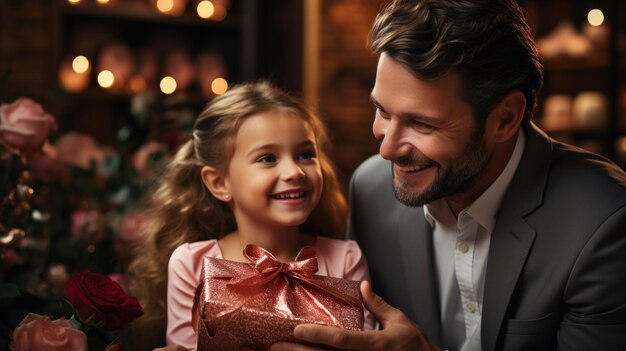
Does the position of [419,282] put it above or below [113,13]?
below

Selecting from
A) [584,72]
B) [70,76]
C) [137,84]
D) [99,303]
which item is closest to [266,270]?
[99,303]

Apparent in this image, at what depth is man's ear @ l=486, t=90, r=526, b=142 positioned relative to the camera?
5.65 ft

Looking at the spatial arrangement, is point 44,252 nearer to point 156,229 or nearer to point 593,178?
point 156,229

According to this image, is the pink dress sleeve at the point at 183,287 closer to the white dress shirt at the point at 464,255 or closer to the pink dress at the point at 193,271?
the pink dress at the point at 193,271

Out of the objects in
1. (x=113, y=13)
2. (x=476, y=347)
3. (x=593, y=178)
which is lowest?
(x=476, y=347)

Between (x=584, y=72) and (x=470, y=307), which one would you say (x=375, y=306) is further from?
(x=584, y=72)

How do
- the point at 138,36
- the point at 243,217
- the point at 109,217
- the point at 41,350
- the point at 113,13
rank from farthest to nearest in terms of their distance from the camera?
the point at 138,36, the point at 113,13, the point at 109,217, the point at 243,217, the point at 41,350

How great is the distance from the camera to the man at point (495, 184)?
1.61 metres

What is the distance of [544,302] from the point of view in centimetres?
168

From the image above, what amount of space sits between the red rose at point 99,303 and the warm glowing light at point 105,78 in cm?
316

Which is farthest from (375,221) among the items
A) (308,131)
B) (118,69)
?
(118,69)

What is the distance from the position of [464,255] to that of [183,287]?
656 mm

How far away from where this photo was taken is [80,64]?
4.32 meters

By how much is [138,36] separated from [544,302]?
3.55m
